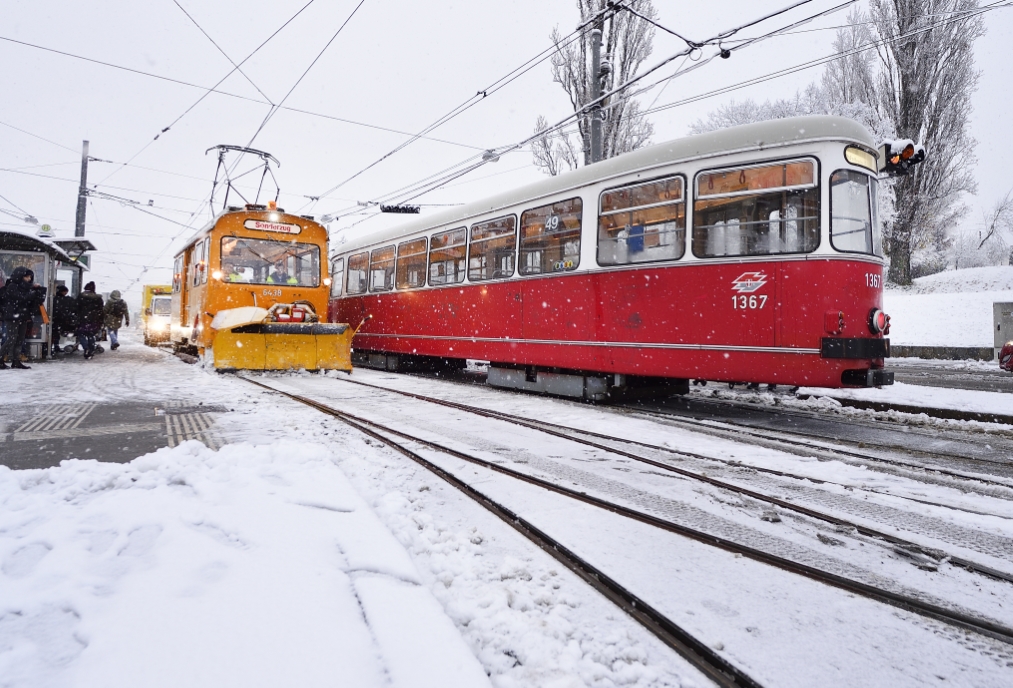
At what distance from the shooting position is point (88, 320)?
46.3ft

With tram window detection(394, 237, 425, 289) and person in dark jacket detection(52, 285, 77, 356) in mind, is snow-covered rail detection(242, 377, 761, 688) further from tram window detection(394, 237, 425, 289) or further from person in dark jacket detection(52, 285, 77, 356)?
person in dark jacket detection(52, 285, 77, 356)

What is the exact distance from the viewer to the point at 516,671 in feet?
5.76

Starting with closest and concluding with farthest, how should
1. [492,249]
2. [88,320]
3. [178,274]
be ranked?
[492,249]
[88,320]
[178,274]

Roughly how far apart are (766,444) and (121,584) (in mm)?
Result: 4920

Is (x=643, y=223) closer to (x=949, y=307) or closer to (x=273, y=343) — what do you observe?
(x=273, y=343)

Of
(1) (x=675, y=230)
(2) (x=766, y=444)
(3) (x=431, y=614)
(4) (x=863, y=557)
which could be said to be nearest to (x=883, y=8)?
(1) (x=675, y=230)

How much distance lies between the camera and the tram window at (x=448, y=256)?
34.0ft

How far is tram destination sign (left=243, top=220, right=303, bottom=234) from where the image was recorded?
11.4 meters

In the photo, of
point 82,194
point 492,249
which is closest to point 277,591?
Answer: point 492,249

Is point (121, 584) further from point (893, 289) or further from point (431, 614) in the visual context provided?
point (893, 289)

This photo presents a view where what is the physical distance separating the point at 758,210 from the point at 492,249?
453 cm

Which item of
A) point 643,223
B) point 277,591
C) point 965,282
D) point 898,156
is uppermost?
point 965,282

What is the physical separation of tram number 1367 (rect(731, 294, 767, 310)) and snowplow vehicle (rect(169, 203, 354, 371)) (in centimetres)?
716

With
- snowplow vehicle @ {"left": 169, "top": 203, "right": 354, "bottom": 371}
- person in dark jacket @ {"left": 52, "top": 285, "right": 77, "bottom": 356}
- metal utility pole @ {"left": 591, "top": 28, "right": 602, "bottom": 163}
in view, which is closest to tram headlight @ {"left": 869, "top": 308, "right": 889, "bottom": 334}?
metal utility pole @ {"left": 591, "top": 28, "right": 602, "bottom": 163}
